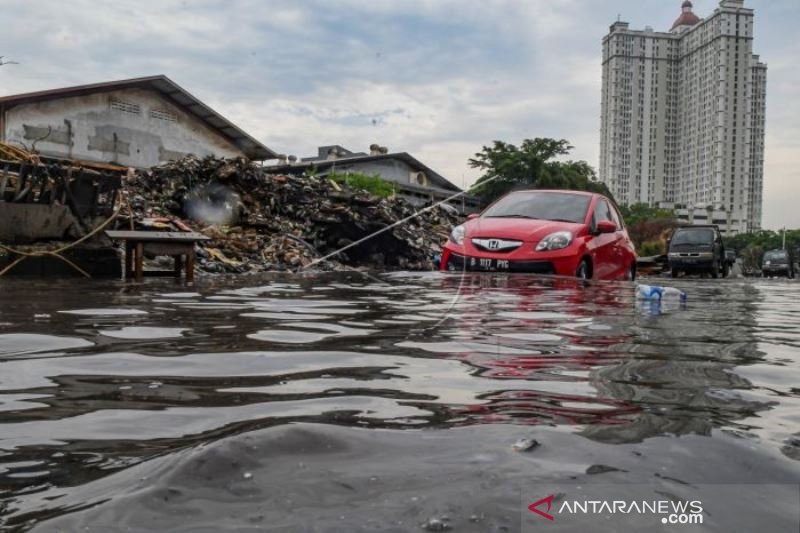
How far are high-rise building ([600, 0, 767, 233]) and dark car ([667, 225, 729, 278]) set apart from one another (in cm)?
7440

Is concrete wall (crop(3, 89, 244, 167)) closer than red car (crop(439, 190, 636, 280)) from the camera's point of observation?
No

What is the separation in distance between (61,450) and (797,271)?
40.9 m

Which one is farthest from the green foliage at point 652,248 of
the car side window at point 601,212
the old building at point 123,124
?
the car side window at point 601,212

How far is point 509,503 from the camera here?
1.25 meters

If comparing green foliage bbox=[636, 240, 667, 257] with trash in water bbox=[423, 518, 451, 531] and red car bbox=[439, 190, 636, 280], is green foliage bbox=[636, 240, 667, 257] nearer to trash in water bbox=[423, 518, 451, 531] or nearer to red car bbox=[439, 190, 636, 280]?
red car bbox=[439, 190, 636, 280]

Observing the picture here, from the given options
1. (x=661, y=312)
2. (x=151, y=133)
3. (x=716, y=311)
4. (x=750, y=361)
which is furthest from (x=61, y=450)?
(x=151, y=133)

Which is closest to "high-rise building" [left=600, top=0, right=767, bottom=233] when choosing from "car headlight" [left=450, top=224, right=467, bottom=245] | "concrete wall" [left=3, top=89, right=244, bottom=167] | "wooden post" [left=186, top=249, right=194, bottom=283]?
"concrete wall" [left=3, top=89, right=244, bottom=167]

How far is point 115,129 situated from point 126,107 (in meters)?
0.90

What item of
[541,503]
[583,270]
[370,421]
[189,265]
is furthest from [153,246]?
[541,503]

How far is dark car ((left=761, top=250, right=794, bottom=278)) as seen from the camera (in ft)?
116

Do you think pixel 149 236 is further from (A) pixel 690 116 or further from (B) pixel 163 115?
(A) pixel 690 116

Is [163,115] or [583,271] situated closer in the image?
[583,271]

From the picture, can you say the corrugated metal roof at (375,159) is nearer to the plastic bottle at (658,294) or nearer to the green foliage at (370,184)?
the green foliage at (370,184)

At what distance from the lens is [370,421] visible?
187 centimetres
